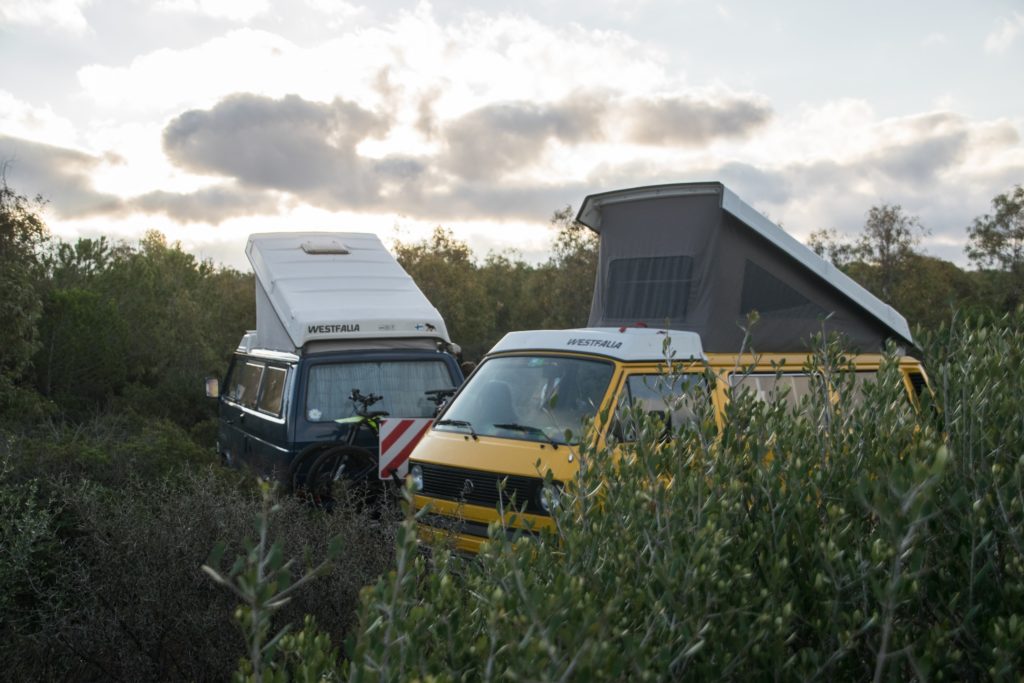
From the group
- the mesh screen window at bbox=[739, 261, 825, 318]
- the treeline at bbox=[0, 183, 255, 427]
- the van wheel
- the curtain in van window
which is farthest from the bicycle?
the treeline at bbox=[0, 183, 255, 427]

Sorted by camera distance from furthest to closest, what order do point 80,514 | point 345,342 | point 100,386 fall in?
point 100,386, point 345,342, point 80,514

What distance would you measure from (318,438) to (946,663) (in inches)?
294

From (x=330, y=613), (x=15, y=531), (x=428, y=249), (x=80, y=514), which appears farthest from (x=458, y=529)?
(x=428, y=249)

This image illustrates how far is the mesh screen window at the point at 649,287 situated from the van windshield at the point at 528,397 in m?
1.60

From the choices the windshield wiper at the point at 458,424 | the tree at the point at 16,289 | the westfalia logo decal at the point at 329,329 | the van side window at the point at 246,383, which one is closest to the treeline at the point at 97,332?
the tree at the point at 16,289

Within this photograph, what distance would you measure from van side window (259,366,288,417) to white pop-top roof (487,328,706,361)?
3526 millimetres

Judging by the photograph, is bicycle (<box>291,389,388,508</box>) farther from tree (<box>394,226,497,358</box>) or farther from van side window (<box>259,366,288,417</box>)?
tree (<box>394,226,497,358</box>)

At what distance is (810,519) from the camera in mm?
2758

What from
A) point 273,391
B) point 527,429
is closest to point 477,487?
point 527,429

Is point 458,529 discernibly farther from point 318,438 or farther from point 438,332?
point 438,332

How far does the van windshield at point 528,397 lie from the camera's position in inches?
263

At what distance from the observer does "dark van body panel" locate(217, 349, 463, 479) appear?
9.34m

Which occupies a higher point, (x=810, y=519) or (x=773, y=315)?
(x=773, y=315)

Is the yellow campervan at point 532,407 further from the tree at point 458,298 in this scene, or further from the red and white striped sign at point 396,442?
the tree at point 458,298
